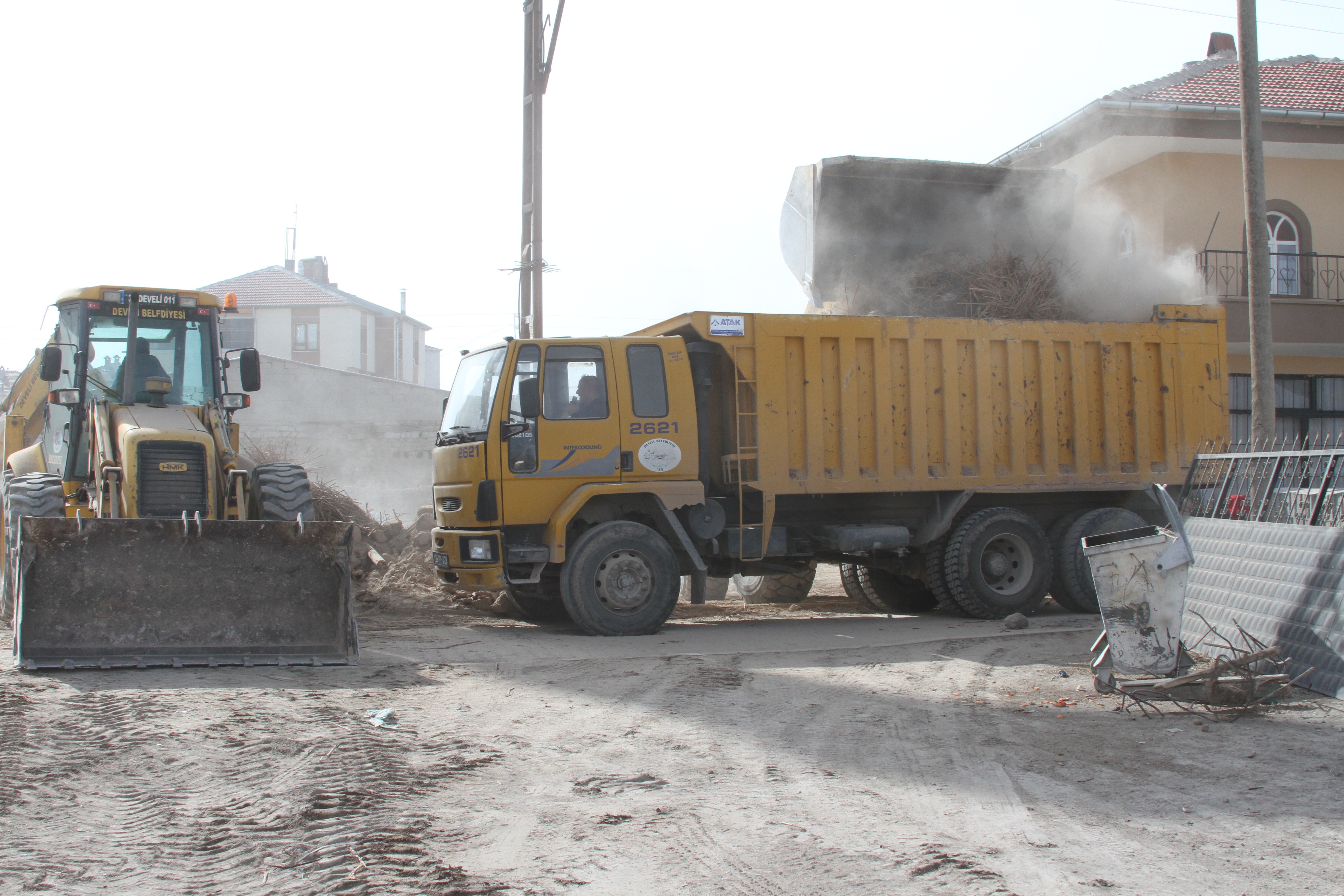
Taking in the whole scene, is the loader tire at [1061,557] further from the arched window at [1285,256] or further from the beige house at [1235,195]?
the arched window at [1285,256]

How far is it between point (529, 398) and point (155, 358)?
330 centimetres

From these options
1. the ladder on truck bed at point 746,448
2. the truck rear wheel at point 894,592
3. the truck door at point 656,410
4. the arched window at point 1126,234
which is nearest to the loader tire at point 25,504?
the truck door at point 656,410

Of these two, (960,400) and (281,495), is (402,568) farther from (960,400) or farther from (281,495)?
(960,400)

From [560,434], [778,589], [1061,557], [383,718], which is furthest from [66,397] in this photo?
[1061,557]

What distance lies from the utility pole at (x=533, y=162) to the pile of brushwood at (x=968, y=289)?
14.1 ft

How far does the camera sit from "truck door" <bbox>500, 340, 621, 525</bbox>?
29.5ft

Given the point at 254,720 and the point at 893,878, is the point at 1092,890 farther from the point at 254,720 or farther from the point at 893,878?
the point at 254,720

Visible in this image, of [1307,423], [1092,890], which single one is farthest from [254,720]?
[1307,423]

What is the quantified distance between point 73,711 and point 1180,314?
34.5 feet

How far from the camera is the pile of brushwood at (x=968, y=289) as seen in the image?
11.6 metres

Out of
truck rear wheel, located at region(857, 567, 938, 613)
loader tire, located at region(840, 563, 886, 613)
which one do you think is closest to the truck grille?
truck rear wheel, located at region(857, 567, 938, 613)

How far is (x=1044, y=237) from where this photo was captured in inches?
489

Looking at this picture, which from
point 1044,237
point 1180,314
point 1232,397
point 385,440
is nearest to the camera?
point 1180,314

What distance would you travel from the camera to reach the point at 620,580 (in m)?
9.09
